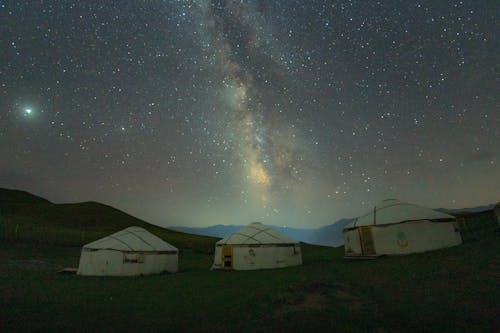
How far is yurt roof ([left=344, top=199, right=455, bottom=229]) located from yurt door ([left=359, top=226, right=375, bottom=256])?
33cm

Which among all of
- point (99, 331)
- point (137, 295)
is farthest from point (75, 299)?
point (99, 331)

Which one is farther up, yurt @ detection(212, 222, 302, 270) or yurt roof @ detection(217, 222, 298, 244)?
yurt roof @ detection(217, 222, 298, 244)

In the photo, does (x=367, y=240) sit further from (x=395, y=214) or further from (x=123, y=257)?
(x=123, y=257)

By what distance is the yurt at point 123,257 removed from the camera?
43.8ft

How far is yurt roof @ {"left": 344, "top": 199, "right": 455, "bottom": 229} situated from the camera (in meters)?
14.7

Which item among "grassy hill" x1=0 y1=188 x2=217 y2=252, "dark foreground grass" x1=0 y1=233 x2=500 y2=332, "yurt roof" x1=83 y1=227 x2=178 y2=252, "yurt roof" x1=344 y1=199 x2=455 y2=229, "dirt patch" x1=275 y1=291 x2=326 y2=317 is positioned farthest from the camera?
"grassy hill" x1=0 y1=188 x2=217 y2=252

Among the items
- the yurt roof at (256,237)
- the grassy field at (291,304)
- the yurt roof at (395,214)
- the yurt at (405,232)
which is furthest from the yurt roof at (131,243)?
the yurt roof at (395,214)

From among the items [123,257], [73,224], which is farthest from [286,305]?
[73,224]

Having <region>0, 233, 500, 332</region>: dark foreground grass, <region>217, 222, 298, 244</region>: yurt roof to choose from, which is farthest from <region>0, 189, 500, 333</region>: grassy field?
<region>217, 222, 298, 244</region>: yurt roof

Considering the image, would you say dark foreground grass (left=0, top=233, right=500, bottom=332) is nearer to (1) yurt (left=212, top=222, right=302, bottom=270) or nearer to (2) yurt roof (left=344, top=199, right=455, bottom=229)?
(2) yurt roof (left=344, top=199, right=455, bottom=229)

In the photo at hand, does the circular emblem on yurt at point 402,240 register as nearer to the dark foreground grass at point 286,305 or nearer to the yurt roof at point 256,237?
the dark foreground grass at point 286,305

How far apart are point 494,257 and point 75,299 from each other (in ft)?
39.6

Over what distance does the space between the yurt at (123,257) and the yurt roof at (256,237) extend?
11.1 feet

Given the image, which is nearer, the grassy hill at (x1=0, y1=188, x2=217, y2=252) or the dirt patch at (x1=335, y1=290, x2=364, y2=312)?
the dirt patch at (x1=335, y1=290, x2=364, y2=312)
